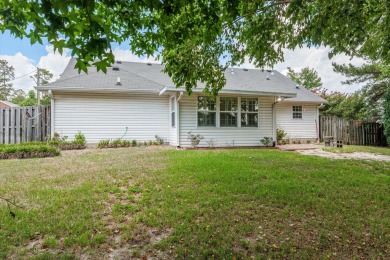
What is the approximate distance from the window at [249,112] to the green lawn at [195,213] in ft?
19.4

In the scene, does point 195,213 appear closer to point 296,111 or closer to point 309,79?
point 296,111

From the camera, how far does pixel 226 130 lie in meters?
11.2

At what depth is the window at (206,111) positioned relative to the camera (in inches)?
428

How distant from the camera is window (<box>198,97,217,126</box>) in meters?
10.9

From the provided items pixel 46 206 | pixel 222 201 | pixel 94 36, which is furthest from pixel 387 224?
pixel 46 206

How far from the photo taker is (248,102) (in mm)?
11461

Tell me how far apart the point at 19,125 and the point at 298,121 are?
15.5m

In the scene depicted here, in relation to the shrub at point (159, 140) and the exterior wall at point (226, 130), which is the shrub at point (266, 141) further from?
the shrub at point (159, 140)

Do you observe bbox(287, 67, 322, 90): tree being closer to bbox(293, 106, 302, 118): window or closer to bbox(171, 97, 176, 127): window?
bbox(293, 106, 302, 118): window

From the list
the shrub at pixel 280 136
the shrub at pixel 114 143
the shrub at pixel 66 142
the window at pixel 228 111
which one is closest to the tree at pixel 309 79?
the shrub at pixel 280 136

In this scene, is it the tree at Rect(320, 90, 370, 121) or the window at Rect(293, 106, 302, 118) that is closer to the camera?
the tree at Rect(320, 90, 370, 121)

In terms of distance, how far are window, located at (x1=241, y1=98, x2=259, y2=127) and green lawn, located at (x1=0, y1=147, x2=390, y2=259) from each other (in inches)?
232

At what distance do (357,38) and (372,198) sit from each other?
10.1 ft

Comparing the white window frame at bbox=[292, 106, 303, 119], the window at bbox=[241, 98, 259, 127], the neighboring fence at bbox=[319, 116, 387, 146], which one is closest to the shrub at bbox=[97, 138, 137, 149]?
the window at bbox=[241, 98, 259, 127]
